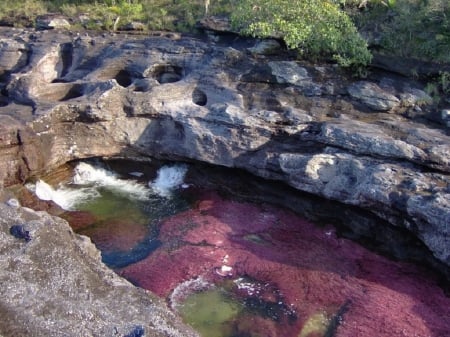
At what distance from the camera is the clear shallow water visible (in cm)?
1516

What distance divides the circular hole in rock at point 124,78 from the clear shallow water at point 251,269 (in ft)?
20.8

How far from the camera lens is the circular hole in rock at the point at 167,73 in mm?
25203

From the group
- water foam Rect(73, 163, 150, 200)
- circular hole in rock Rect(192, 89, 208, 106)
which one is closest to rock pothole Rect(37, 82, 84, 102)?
water foam Rect(73, 163, 150, 200)

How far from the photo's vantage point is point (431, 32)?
2388 centimetres

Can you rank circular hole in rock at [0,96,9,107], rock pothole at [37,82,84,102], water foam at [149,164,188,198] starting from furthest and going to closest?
rock pothole at [37,82,84,102] < circular hole in rock at [0,96,9,107] < water foam at [149,164,188,198]

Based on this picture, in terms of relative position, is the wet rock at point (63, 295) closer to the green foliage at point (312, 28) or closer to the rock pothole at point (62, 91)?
the rock pothole at point (62, 91)

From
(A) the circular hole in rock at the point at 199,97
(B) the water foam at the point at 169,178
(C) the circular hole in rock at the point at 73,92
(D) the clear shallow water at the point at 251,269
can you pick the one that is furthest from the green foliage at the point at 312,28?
(C) the circular hole in rock at the point at 73,92

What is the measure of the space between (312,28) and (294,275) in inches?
461

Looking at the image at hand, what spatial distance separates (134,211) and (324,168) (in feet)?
25.1

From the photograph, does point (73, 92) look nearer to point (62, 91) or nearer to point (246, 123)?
point (62, 91)

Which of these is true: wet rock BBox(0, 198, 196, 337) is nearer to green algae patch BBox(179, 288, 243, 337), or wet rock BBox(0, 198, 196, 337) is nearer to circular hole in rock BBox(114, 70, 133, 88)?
green algae patch BBox(179, 288, 243, 337)

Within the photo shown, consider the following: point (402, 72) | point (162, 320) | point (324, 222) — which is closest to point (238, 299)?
point (162, 320)

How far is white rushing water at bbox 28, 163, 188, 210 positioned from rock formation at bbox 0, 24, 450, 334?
0.97 m

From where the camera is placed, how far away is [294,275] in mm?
16953
